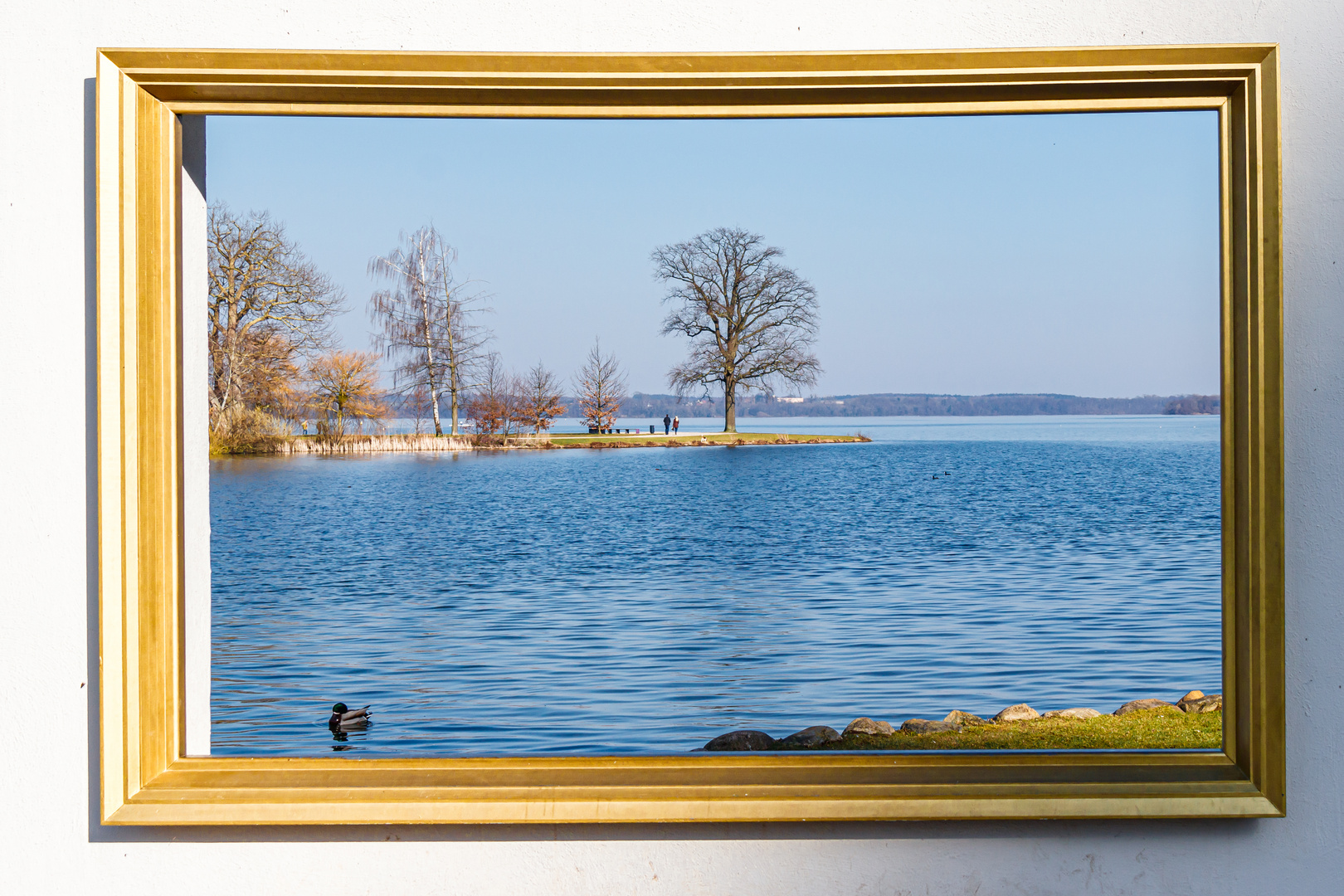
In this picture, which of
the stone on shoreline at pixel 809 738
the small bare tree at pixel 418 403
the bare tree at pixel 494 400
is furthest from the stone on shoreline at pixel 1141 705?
the bare tree at pixel 494 400

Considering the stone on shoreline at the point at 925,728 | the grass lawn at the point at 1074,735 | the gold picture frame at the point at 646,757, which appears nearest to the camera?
the gold picture frame at the point at 646,757

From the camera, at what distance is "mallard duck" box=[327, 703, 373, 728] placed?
289 inches

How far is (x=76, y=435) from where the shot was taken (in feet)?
6.75

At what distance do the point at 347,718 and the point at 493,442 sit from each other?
31283 millimetres

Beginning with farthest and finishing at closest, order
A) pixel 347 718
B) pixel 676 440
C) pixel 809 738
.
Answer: pixel 676 440, pixel 347 718, pixel 809 738

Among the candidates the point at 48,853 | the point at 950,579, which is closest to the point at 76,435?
the point at 48,853

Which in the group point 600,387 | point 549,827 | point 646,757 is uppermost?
point 600,387

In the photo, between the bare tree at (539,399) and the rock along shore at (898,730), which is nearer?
the rock along shore at (898,730)

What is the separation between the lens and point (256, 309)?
2817 centimetres

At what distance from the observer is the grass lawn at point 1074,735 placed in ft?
17.2

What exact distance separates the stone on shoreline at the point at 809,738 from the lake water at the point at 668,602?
51.9 inches

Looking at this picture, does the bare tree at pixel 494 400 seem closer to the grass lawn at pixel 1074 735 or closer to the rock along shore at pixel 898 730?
the rock along shore at pixel 898 730

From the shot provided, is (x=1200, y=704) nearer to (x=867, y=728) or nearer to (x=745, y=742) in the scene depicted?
(x=867, y=728)

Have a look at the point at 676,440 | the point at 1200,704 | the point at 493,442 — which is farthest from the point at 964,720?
the point at 676,440
